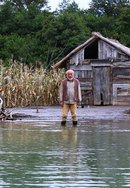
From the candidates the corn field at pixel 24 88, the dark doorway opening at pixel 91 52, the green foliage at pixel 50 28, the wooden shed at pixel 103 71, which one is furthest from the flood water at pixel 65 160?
the green foliage at pixel 50 28

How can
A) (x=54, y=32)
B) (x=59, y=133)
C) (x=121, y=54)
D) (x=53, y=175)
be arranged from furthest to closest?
(x=54, y=32) → (x=121, y=54) → (x=59, y=133) → (x=53, y=175)

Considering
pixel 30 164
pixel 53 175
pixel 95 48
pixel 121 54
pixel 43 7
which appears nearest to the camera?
pixel 53 175

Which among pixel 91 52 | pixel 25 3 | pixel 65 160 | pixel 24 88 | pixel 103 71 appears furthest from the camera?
pixel 25 3

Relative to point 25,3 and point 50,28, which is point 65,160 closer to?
point 50,28

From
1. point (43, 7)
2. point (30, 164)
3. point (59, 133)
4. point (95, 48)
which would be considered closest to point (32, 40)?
point (43, 7)

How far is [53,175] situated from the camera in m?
6.56

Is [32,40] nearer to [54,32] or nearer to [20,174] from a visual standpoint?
[54,32]

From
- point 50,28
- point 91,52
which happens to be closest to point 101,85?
point 91,52

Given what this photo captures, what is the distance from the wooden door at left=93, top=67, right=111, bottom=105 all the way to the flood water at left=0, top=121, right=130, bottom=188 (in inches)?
685

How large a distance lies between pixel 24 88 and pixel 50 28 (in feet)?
71.3

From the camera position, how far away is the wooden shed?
1182 inches

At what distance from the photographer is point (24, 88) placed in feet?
93.5

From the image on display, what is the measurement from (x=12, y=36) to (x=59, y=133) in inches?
1689

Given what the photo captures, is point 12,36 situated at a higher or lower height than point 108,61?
higher
